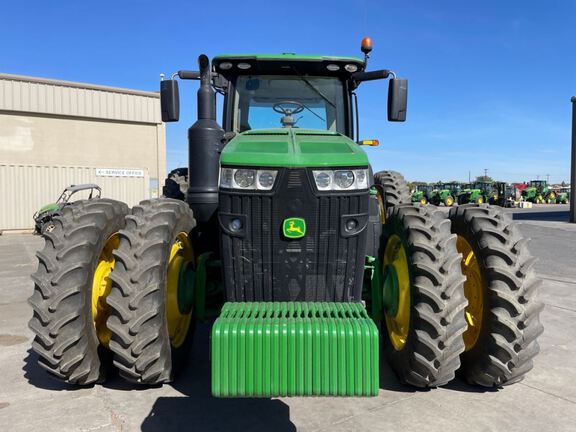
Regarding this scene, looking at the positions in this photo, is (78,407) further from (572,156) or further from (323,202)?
(572,156)

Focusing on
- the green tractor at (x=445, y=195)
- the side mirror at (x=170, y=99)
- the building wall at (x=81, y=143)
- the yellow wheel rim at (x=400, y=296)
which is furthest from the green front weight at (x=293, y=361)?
the green tractor at (x=445, y=195)

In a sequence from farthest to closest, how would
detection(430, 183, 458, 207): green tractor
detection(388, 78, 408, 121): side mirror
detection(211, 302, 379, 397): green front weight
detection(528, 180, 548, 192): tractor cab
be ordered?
detection(528, 180, 548, 192): tractor cab → detection(430, 183, 458, 207): green tractor → detection(388, 78, 408, 121): side mirror → detection(211, 302, 379, 397): green front weight

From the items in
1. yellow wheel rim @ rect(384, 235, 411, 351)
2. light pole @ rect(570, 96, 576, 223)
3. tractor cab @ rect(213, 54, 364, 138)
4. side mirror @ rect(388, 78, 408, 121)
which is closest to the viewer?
yellow wheel rim @ rect(384, 235, 411, 351)

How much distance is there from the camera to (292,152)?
3033 mm

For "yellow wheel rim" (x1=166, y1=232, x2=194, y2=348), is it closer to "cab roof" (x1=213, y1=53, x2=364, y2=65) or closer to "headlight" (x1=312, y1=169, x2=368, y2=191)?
"headlight" (x1=312, y1=169, x2=368, y2=191)

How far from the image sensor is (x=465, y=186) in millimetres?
42250

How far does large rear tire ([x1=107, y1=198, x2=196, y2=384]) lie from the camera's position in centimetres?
296

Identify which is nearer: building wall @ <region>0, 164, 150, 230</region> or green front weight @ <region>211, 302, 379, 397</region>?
green front weight @ <region>211, 302, 379, 397</region>

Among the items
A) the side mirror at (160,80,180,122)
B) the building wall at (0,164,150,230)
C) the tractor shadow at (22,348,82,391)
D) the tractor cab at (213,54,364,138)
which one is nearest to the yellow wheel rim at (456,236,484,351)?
the tractor cab at (213,54,364,138)

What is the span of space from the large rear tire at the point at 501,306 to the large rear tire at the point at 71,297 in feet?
9.19

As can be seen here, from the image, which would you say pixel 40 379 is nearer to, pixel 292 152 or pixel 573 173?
pixel 292 152

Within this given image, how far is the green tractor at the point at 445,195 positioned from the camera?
39000 millimetres

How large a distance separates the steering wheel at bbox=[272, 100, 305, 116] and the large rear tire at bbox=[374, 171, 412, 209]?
8.76 feet

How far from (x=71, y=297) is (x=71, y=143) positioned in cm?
1775
